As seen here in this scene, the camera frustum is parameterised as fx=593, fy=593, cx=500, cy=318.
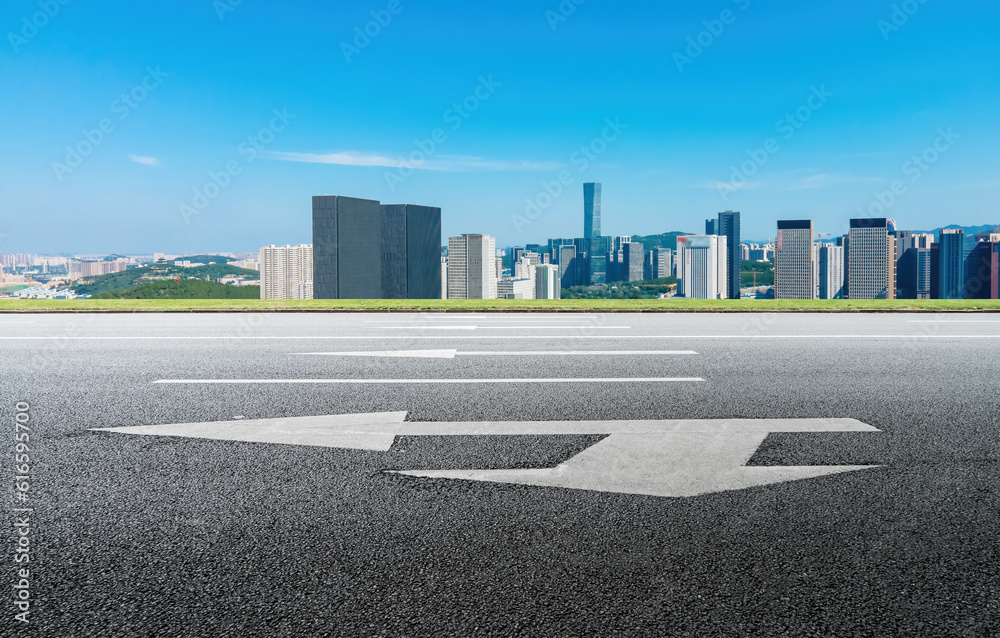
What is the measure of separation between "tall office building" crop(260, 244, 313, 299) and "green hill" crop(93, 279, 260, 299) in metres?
2.94

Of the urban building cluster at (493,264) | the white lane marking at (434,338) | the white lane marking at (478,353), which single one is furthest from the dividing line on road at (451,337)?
the urban building cluster at (493,264)

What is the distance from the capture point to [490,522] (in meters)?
3.31

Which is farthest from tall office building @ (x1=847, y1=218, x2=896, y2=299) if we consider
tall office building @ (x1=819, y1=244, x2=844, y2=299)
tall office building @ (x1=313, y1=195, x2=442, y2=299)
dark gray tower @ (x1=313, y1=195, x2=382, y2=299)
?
dark gray tower @ (x1=313, y1=195, x2=382, y2=299)

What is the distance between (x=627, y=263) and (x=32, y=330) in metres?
111

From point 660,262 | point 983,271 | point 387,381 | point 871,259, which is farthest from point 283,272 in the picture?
point 660,262

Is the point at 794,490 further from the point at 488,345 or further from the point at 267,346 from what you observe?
the point at 267,346

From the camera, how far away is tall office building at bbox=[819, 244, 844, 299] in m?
41.5

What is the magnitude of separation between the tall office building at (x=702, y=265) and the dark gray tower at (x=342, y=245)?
33.0 m

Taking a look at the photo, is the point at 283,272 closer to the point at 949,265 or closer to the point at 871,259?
the point at 871,259

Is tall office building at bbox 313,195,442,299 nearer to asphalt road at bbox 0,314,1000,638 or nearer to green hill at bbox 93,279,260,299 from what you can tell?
green hill at bbox 93,279,260,299

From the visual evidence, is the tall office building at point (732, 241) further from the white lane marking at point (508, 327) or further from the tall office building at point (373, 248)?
the white lane marking at point (508, 327)

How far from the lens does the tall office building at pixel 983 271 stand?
74.4 ft

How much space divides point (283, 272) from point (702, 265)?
141ft

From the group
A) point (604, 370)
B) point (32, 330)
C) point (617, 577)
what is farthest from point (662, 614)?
point (32, 330)
